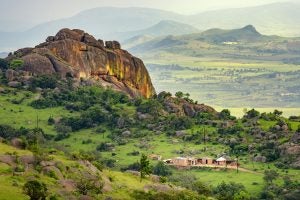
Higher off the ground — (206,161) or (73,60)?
(73,60)

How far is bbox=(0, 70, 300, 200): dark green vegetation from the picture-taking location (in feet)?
271

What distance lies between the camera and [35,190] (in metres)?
65.2

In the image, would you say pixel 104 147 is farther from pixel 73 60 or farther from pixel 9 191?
pixel 9 191

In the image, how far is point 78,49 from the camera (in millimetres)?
195250

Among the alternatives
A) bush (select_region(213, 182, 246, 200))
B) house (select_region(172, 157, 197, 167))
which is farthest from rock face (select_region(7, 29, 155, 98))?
bush (select_region(213, 182, 246, 200))

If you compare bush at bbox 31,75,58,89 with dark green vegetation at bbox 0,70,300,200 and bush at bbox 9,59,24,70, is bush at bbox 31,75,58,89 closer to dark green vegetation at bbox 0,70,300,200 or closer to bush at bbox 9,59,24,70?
dark green vegetation at bbox 0,70,300,200

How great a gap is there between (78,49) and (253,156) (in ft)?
253

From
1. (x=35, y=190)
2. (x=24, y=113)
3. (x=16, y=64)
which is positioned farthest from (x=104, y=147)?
(x=35, y=190)

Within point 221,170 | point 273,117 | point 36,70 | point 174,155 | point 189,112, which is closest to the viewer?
point 221,170

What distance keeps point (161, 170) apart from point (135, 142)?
27.2 metres

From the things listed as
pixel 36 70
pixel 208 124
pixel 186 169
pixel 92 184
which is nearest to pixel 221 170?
pixel 186 169

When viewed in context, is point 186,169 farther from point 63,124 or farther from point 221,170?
point 63,124

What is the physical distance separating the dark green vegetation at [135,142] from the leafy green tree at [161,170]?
0.20 m

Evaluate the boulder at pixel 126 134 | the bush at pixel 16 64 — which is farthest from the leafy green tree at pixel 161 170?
the bush at pixel 16 64
